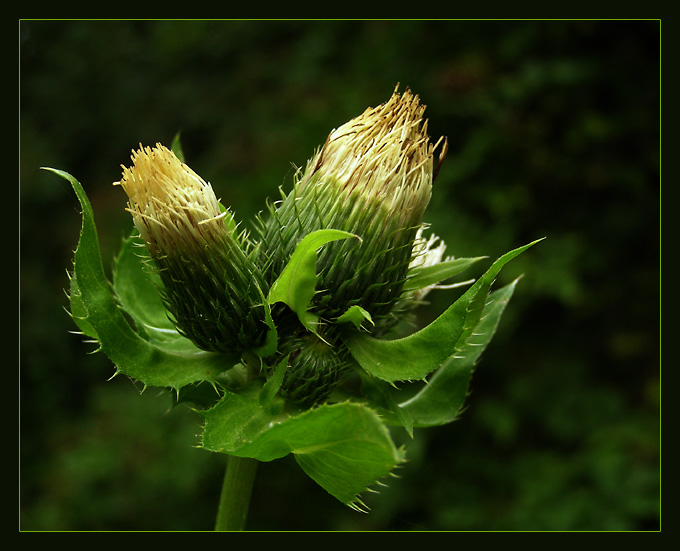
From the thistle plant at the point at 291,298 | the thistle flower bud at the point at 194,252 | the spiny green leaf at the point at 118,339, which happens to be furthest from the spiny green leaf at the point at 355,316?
the spiny green leaf at the point at 118,339

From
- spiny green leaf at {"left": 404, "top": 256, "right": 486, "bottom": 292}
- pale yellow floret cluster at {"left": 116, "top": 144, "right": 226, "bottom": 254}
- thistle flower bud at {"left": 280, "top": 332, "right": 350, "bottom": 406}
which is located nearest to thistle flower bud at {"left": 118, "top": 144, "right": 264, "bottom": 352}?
pale yellow floret cluster at {"left": 116, "top": 144, "right": 226, "bottom": 254}

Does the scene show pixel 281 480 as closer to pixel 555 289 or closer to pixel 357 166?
pixel 555 289

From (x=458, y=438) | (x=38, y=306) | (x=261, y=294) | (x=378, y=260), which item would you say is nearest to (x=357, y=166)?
(x=378, y=260)

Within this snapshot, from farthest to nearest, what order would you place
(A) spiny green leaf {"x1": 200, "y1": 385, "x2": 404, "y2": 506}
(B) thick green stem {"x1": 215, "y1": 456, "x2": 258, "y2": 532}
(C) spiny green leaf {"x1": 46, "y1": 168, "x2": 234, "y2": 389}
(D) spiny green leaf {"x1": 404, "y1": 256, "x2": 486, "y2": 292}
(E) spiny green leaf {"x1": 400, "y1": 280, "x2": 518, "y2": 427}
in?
(E) spiny green leaf {"x1": 400, "y1": 280, "x2": 518, "y2": 427}
(D) spiny green leaf {"x1": 404, "y1": 256, "x2": 486, "y2": 292}
(B) thick green stem {"x1": 215, "y1": 456, "x2": 258, "y2": 532}
(C) spiny green leaf {"x1": 46, "y1": 168, "x2": 234, "y2": 389}
(A) spiny green leaf {"x1": 200, "y1": 385, "x2": 404, "y2": 506}

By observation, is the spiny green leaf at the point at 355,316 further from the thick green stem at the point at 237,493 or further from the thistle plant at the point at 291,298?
the thick green stem at the point at 237,493

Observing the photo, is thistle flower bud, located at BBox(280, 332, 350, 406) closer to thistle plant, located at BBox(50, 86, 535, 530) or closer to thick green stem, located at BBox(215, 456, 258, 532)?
thistle plant, located at BBox(50, 86, 535, 530)
